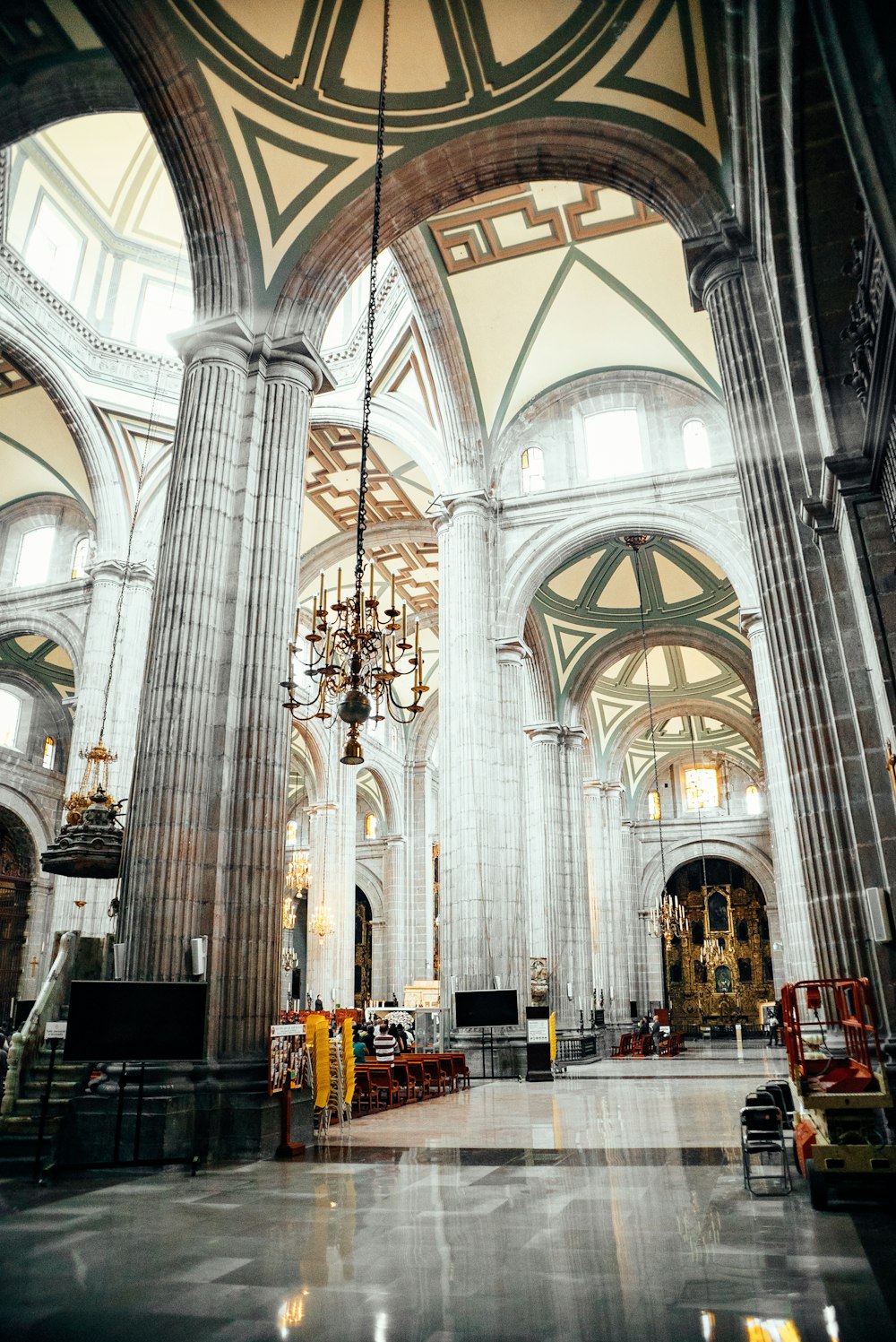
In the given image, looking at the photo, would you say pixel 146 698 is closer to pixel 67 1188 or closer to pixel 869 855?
pixel 67 1188

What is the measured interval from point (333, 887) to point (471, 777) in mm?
12585

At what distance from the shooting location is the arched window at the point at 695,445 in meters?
17.2

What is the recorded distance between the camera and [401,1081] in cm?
1152

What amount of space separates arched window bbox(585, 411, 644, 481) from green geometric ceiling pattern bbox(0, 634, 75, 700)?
14.6 m

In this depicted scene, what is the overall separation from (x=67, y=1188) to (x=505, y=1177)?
104 inches

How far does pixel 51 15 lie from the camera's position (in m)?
9.45

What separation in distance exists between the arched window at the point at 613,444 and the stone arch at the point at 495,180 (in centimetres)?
682

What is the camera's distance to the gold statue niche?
3331 centimetres

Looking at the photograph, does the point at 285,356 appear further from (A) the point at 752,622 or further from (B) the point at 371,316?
(A) the point at 752,622

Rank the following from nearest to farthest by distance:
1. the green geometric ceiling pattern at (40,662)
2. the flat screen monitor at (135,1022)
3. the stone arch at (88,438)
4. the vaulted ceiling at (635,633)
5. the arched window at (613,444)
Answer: the flat screen monitor at (135,1022) → the stone arch at (88,438) → the arched window at (613,444) → the vaulted ceiling at (635,633) → the green geometric ceiling pattern at (40,662)

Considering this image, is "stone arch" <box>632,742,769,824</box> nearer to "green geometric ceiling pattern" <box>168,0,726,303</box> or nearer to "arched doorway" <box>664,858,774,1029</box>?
"arched doorway" <box>664,858,774,1029</box>

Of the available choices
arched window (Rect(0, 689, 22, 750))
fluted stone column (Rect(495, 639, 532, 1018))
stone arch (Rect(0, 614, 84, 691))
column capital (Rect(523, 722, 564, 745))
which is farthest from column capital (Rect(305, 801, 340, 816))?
fluted stone column (Rect(495, 639, 532, 1018))

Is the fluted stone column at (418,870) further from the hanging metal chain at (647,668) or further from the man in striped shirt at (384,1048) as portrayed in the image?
the man in striped shirt at (384,1048)

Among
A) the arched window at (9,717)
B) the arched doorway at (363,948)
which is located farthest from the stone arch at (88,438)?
the arched doorway at (363,948)
